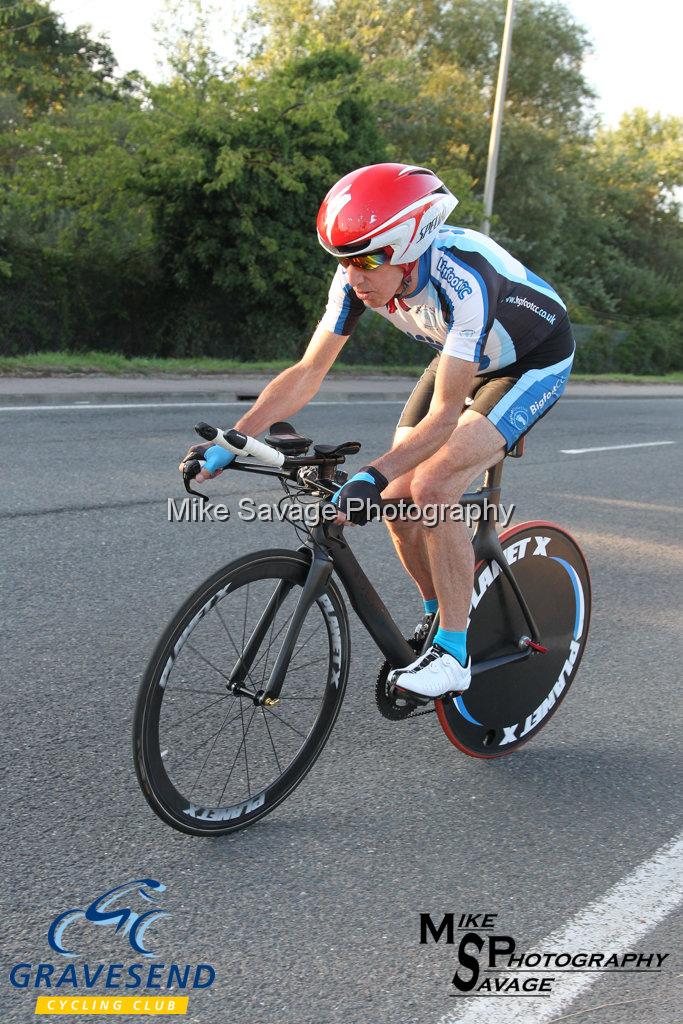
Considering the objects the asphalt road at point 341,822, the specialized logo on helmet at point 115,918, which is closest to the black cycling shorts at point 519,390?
the asphalt road at point 341,822

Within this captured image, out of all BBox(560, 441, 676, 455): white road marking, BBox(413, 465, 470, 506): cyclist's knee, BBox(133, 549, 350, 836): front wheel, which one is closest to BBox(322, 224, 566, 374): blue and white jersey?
BBox(413, 465, 470, 506): cyclist's knee

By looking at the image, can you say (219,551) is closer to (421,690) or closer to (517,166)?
(421,690)

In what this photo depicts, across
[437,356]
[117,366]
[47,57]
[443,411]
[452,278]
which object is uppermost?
[47,57]

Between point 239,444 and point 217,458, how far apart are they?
16cm

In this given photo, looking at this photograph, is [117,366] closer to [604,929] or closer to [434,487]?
[434,487]

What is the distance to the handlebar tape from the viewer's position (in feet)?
8.80

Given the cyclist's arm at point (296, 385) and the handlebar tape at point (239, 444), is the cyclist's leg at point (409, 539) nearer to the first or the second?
the cyclist's arm at point (296, 385)

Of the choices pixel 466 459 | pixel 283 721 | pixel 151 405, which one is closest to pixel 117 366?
pixel 151 405

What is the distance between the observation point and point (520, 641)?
376cm

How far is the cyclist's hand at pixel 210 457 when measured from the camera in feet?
9.43

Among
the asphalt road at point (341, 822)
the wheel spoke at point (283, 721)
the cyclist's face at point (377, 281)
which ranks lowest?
the asphalt road at point (341, 822)

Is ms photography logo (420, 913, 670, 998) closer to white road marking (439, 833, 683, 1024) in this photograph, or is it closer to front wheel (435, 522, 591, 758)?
white road marking (439, 833, 683, 1024)

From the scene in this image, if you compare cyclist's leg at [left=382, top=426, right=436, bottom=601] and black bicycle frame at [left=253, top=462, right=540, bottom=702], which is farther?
cyclist's leg at [left=382, top=426, right=436, bottom=601]

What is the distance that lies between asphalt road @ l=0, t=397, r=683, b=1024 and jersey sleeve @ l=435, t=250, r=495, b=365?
146cm
